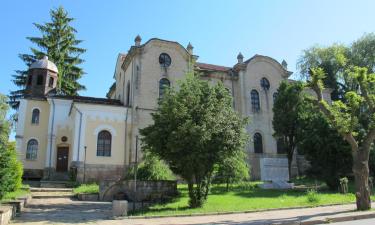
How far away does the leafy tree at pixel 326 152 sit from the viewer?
22.8 meters

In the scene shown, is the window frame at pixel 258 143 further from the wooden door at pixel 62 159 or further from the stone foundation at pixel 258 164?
the wooden door at pixel 62 159

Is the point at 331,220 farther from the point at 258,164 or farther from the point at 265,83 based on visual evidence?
the point at 265,83

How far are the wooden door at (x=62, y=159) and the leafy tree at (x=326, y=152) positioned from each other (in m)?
19.7

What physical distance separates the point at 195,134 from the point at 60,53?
1219 inches

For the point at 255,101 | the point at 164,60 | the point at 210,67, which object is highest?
the point at 210,67

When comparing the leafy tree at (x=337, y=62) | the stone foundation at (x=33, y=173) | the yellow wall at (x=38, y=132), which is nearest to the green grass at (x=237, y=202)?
the stone foundation at (x=33, y=173)

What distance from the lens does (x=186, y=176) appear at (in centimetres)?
1678

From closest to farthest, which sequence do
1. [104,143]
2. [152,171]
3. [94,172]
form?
[152,171], [94,172], [104,143]

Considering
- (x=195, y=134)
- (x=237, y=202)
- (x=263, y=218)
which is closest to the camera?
(x=263, y=218)

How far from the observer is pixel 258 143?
34062 mm

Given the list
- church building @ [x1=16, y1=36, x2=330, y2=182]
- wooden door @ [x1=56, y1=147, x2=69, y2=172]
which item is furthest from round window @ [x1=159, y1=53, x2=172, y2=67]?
wooden door @ [x1=56, y1=147, x2=69, y2=172]

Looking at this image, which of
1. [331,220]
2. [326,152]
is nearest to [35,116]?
[326,152]

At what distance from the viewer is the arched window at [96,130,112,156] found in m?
28.2

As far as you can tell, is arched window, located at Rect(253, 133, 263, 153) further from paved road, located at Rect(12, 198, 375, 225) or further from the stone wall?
paved road, located at Rect(12, 198, 375, 225)
